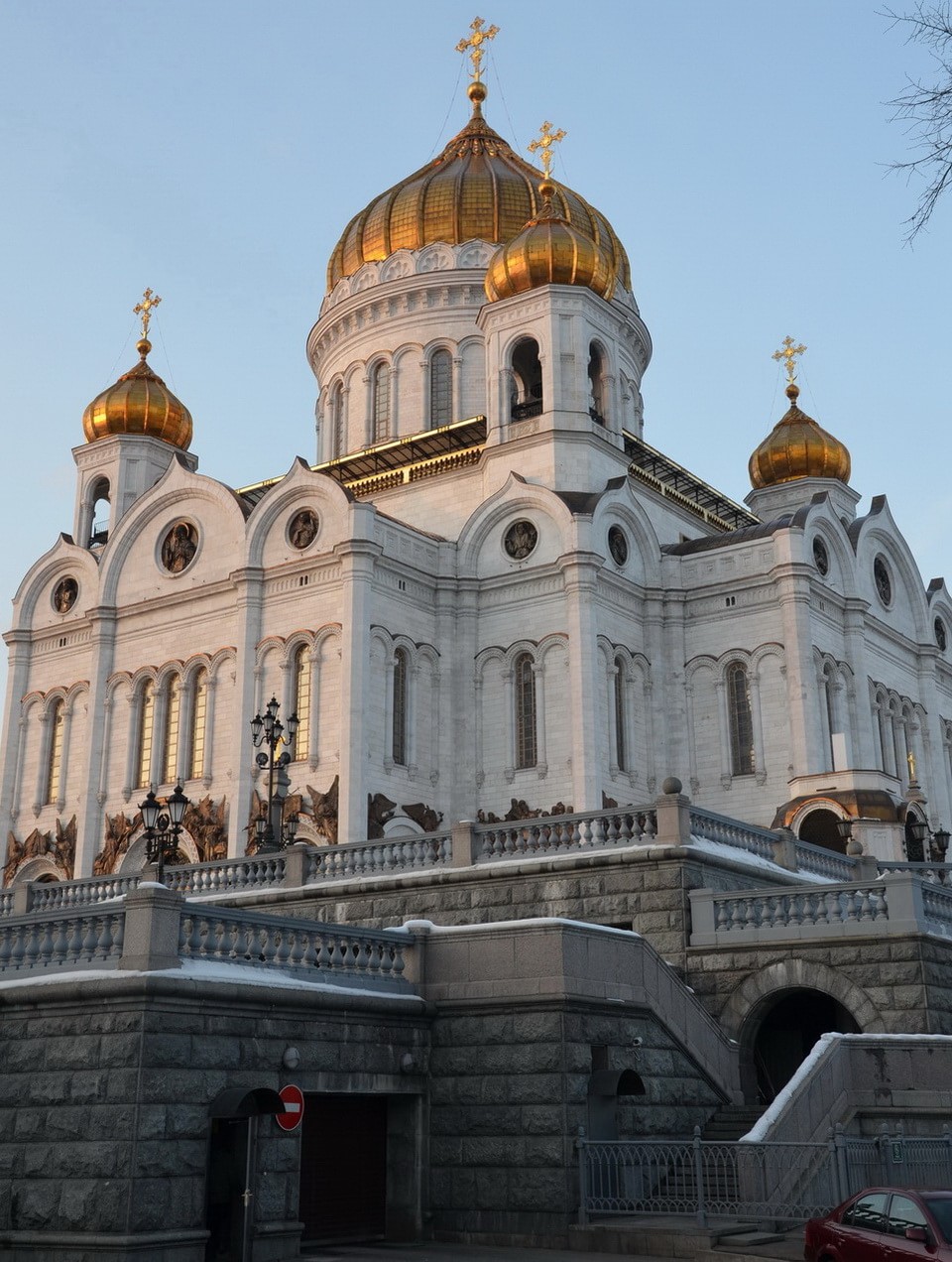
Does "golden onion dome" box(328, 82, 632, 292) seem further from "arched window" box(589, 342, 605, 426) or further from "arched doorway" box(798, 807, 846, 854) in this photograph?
"arched doorway" box(798, 807, 846, 854)

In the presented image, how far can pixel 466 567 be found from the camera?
3816 cm

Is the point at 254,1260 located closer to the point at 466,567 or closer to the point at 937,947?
the point at 937,947

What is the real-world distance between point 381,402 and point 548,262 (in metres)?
8.57

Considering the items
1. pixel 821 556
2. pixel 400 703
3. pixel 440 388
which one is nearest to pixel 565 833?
pixel 400 703

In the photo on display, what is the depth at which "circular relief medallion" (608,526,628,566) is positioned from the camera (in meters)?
37.8

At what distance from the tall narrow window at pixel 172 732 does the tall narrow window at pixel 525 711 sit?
8305mm

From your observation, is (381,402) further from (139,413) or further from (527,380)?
(139,413)

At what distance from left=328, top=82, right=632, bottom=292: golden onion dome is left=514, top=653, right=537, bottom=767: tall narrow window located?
15199 millimetres

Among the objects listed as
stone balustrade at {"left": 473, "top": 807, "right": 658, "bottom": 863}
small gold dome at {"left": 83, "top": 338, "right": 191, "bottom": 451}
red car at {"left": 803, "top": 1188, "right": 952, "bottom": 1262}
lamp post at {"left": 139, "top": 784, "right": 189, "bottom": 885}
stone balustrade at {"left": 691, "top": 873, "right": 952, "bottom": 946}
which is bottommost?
red car at {"left": 803, "top": 1188, "right": 952, "bottom": 1262}

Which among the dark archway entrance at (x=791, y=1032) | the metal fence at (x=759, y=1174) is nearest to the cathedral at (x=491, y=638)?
the dark archway entrance at (x=791, y=1032)

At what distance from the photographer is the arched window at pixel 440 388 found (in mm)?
45438

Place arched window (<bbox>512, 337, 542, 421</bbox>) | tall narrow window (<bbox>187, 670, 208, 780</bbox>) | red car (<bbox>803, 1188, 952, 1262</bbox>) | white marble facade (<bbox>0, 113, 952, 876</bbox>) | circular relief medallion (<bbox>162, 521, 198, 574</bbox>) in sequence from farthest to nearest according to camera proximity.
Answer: arched window (<bbox>512, 337, 542, 421</bbox>)
circular relief medallion (<bbox>162, 521, 198, 574</bbox>)
tall narrow window (<bbox>187, 670, 208, 780</bbox>)
white marble facade (<bbox>0, 113, 952, 876</bbox>)
red car (<bbox>803, 1188, 952, 1262</bbox>)

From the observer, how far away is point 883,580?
42.7 metres

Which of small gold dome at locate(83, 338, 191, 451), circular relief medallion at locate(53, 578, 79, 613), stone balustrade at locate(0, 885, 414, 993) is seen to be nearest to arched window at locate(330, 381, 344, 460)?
small gold dome at locate(83, 338, 191, 451)
